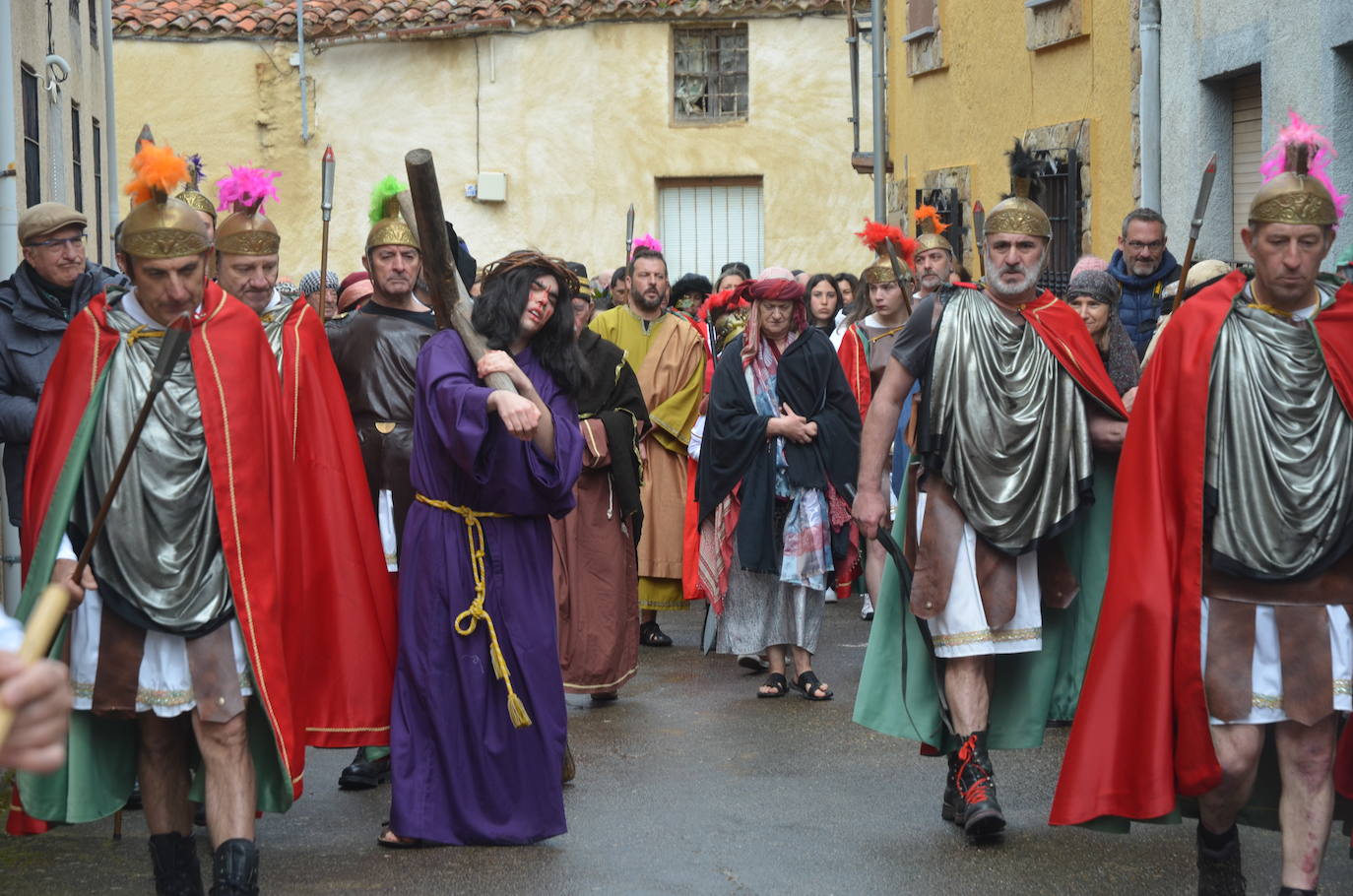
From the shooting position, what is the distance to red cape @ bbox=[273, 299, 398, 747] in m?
6.15

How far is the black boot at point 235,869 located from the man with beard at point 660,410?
555 centimetres

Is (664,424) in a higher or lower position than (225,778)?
higher

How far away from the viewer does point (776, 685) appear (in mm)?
9109

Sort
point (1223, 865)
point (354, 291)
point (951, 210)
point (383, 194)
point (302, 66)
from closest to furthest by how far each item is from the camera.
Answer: point (1223, 865) < point (383, 194) < point (354, 291) < point (951, 210) < point (302, 66)

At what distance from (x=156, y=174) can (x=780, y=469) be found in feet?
14.8

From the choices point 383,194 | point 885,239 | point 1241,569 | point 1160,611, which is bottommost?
point 1160,611

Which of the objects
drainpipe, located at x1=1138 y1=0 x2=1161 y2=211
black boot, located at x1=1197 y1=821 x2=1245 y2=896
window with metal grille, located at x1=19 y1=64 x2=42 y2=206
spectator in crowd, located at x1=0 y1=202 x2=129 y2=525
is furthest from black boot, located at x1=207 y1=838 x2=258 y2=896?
window with metal grille, located at x1=19 y1=64 x2=42 y2=206

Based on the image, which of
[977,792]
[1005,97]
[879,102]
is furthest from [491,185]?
[977,792]

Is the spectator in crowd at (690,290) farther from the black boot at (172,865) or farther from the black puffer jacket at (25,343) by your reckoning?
the black boot at (172,865)

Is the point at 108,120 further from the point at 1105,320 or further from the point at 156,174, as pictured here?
the point at 156,174

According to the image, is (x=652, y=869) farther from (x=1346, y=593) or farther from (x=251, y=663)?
(x=1346, y=593)

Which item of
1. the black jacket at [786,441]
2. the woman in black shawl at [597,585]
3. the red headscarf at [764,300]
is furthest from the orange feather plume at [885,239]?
the woman in black shawl at [597,585]

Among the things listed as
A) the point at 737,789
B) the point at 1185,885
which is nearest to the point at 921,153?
the point at 737,789

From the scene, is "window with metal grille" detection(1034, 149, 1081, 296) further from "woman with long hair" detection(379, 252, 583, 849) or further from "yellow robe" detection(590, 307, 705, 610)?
"woman with long hair" detection(379, 252, 583, 849)
